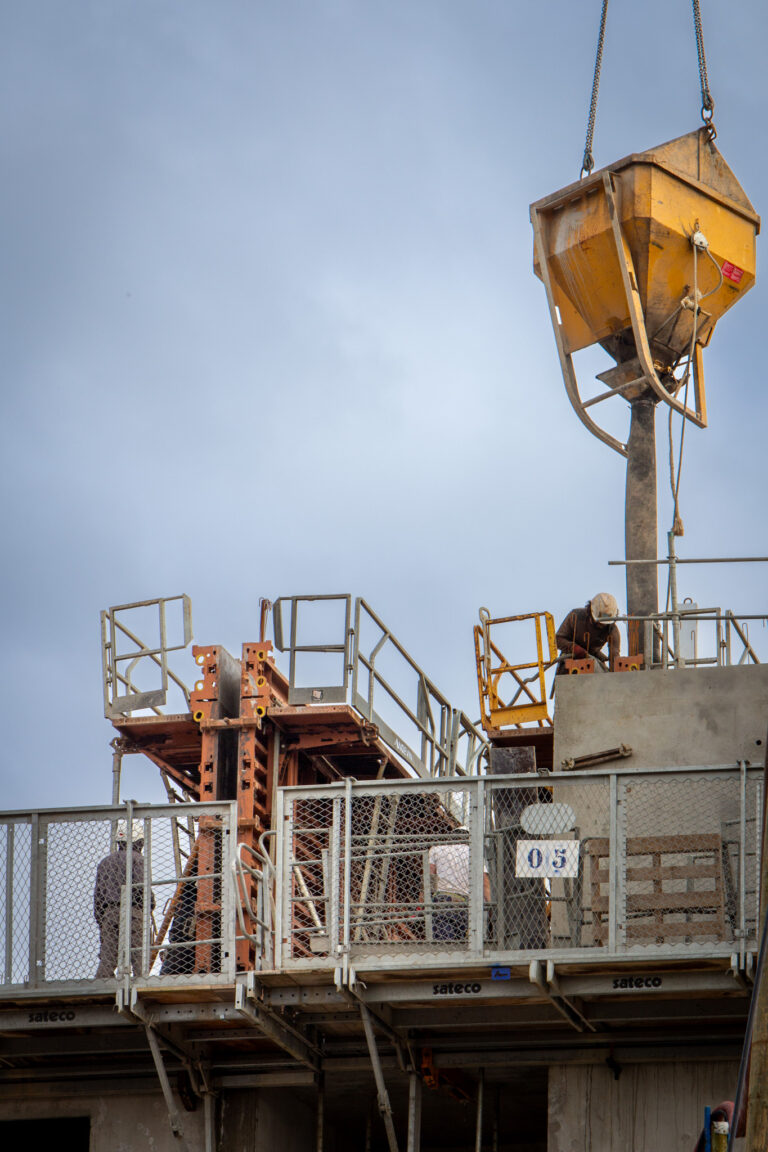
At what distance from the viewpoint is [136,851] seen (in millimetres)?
18984

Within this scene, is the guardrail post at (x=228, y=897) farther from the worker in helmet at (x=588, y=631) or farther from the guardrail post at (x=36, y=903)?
the worker in helmet at (x=588, y=631)

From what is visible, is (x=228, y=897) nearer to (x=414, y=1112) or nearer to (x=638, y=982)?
(x=414, y=1112)

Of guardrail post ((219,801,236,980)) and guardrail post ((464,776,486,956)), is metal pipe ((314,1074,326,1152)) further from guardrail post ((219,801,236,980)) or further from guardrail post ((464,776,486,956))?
guardrail post ((464,776,486,956))

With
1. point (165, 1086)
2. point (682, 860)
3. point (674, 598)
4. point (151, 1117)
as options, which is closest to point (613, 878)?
point (682, 860)

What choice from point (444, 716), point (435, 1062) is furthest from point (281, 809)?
point (444, 716)

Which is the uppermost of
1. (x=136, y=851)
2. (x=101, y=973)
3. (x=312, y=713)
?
(x=312, y=713)

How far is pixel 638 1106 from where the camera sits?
727 inches

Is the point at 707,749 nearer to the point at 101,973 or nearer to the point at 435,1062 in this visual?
the point at 435,1062

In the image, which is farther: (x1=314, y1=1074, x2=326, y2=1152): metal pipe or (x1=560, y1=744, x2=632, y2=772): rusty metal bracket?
(x1=314, y1=1074, x2=326, y2=1152): metal pipe

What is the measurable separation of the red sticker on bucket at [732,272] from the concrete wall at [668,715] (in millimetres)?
8028

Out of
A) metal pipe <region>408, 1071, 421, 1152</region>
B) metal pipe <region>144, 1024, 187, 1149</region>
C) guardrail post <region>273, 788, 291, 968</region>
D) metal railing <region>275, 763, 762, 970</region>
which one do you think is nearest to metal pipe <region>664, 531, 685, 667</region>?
metal railing <region>275, 763, 762, 970</region>

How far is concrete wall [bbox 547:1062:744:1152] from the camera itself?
1825 centimetres

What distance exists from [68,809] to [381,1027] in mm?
3581

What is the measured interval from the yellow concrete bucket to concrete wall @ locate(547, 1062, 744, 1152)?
10.2 meters
